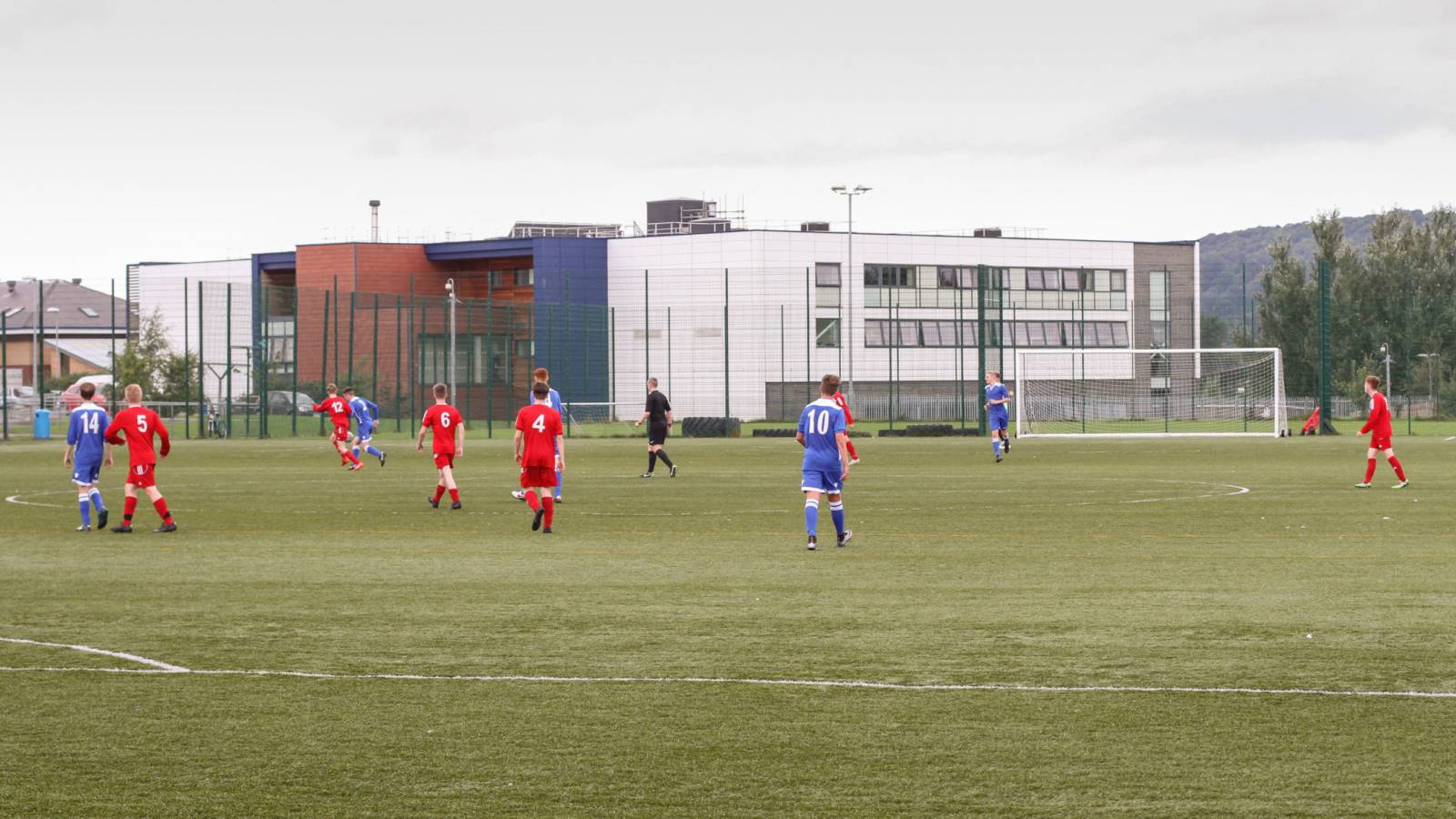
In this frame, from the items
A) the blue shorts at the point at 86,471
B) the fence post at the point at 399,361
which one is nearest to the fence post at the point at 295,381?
the fence post at the point at 399,361

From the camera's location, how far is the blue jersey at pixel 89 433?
20.6 meters

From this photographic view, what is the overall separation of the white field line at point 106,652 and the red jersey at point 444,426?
40.1 feet

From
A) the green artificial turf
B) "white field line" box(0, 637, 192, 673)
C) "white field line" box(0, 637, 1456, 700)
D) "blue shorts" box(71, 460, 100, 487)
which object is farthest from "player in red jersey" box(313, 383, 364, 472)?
"white field line" box(0, 637, 1456, 700)

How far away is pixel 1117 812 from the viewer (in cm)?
691

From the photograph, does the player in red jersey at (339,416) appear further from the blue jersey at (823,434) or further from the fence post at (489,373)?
the blue jersey at (823,434)

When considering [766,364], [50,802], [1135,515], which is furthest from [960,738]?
[766,364]

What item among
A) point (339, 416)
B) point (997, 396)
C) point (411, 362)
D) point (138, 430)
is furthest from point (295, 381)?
point (138, 430)

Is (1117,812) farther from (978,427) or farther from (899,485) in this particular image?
(978,427)

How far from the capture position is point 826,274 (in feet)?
302

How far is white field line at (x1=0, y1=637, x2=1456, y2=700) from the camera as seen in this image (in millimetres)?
9305

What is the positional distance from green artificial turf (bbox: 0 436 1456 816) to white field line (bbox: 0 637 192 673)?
15cm

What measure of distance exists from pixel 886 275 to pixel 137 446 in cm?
7460

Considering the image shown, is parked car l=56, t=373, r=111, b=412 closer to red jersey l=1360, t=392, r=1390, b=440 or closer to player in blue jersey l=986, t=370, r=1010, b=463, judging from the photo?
player in blue jersey l=986, t=370, r=1010, b=463

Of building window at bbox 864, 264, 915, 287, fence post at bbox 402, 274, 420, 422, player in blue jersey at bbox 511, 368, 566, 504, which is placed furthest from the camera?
building window at bbox 864, 264, 915, 287
